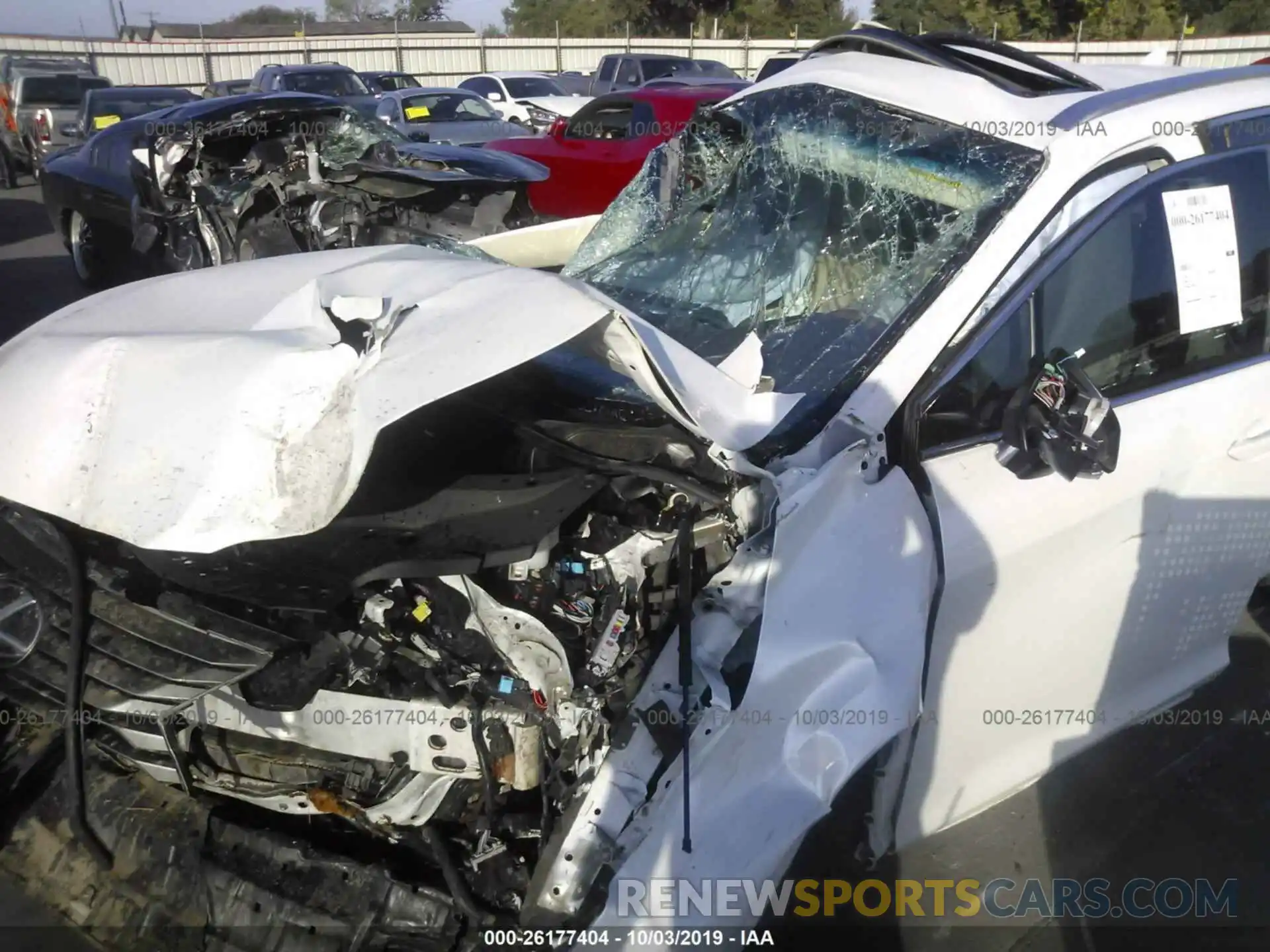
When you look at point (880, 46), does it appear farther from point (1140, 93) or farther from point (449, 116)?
point (449, 116)

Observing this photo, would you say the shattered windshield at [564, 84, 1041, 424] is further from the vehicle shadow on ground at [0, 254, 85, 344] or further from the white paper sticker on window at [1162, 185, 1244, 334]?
the vehicle shadow on ground at [0, 254, 85, 344]

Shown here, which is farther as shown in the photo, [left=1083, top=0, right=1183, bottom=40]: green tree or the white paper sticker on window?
[left=1083, top=0, right=1183, bottom=40]: green tree

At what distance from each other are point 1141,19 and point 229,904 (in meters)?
31.9

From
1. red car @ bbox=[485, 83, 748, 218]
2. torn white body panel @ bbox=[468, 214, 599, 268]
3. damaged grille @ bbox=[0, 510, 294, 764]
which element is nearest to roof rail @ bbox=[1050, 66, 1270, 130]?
torn white body panel @ bbox=[468, 214, 599, 268]

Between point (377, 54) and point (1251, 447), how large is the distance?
29.1m

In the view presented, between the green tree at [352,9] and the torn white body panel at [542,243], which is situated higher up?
the green tree at [352,9]

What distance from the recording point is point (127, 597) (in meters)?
1.98

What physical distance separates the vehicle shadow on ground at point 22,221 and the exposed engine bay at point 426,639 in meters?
10.9

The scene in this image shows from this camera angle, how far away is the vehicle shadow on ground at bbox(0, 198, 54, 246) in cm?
1118

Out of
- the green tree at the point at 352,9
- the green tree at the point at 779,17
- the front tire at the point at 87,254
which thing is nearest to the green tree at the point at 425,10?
the green tree at the point at 352,9

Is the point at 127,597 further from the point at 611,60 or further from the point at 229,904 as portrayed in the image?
the point at 611,60

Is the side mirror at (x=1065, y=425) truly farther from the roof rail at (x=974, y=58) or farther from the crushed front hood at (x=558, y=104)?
the crushed front hood at (x=558, y=104)

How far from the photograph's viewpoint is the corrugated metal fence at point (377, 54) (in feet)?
86.0

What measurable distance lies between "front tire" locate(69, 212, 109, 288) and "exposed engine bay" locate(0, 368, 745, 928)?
6.88 m
